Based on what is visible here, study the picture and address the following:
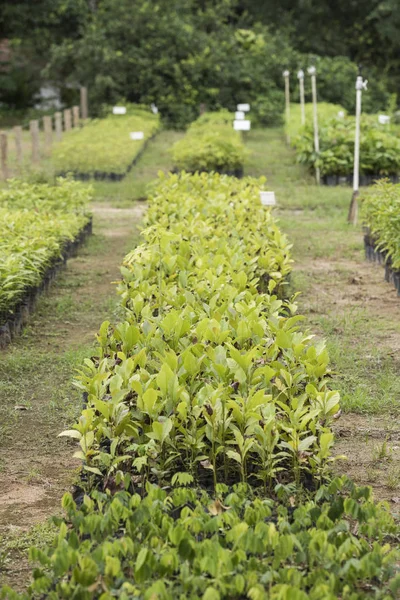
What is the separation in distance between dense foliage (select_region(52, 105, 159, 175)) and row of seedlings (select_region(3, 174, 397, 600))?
989 centimetres

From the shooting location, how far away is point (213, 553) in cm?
306

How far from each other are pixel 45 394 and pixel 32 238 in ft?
8.71

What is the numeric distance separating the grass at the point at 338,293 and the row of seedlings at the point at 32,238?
2129 mm

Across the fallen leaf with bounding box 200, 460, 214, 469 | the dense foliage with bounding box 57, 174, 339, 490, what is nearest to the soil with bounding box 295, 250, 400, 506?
the dense foliage with bounding box 57, 174, 339, 490

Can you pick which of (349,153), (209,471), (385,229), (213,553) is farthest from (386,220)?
(349,153)

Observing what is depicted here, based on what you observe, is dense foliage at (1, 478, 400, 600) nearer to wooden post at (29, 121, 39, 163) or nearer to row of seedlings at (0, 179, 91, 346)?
row of seedlings at (0, 179, 91, 346)

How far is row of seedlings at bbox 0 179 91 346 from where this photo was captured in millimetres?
7168

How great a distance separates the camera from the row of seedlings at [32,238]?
23.5 feet

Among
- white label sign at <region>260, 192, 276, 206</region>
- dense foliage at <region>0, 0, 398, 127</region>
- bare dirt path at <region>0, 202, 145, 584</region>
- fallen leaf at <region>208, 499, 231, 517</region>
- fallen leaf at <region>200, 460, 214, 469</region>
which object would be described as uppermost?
dense foliage at <region>0, 0, 398, 127</region>

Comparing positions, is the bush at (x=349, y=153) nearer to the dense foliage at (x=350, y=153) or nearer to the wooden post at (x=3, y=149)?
the dense foliage at (x=350, y=153)

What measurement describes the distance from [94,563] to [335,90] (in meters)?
27.0

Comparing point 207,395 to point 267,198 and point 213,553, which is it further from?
point 267,198

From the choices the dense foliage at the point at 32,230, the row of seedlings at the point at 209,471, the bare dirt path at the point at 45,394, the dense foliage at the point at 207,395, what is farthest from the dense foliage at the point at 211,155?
the dense foliage at the point at 207,395

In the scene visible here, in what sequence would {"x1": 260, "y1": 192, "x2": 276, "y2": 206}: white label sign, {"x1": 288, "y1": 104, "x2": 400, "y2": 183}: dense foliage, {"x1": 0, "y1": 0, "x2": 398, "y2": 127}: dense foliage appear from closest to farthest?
{"x1": 260, "y1": 192, "x2": 276, "y2": 206}: white label sign → {"x1": 288, "y1": 104, "x2": 400, "y2": 183}: dense foliage → {"x1": 0, "y1": 0, "x2": 398, "y2": 127}: dense foliage
